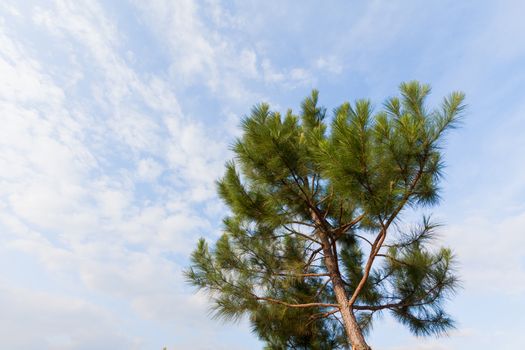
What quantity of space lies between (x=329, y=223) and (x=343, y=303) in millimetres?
1577

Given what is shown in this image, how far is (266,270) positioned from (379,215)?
225cm

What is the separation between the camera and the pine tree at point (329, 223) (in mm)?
4102

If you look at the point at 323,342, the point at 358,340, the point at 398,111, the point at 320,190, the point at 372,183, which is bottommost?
the point at 358,340

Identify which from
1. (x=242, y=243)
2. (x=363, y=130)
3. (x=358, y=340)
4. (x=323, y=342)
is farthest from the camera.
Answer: (x=323, y=342)

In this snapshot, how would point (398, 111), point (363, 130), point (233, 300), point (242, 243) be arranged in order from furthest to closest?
point (242, 243), point (233, 300), point (398, 111), point (363, 130)

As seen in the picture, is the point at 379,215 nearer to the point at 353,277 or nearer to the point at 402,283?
the point at 402,283

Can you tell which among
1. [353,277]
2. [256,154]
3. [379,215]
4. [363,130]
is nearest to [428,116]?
[363,130]

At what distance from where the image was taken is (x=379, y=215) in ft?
14.6

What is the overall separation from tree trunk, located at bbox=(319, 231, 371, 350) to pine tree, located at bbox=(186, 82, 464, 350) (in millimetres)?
15

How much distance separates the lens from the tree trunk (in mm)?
4422

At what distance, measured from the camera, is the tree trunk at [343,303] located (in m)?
4.42

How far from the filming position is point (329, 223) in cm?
617

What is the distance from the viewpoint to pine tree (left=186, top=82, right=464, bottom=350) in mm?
4102

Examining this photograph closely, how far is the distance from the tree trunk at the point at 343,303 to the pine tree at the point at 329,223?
15 mm
